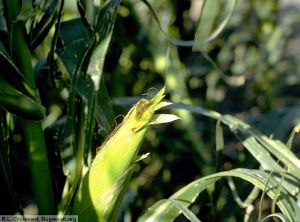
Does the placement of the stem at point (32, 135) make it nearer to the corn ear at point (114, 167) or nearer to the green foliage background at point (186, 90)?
the corn ear at point (114, 167)

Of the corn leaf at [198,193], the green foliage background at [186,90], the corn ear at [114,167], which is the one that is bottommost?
the green foliage background at [186,90]

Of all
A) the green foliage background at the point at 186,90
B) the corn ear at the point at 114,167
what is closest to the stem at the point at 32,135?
the corn ear at the point at 114,167

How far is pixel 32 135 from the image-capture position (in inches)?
27.5

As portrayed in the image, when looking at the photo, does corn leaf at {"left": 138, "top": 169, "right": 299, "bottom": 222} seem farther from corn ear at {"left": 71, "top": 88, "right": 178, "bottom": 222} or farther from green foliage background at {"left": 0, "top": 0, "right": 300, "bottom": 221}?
green foliage background at {"left": 0, "top": 0, "right": 300, "bottom": 221}

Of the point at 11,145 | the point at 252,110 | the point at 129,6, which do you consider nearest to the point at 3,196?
the point at 11,145

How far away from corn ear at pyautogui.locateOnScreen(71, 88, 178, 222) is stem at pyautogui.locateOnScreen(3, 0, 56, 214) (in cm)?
7

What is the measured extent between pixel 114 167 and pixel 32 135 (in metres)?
0.14

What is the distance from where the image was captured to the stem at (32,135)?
2.18 ft

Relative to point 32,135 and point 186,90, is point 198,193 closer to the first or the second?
point 32,135

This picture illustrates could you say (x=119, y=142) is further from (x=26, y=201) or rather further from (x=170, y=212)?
(x=26, y=201)

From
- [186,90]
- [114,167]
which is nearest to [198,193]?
[114,167]

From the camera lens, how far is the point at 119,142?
594 mm

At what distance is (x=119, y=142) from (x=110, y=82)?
29.2 inches

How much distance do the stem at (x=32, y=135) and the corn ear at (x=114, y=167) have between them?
70 mm
